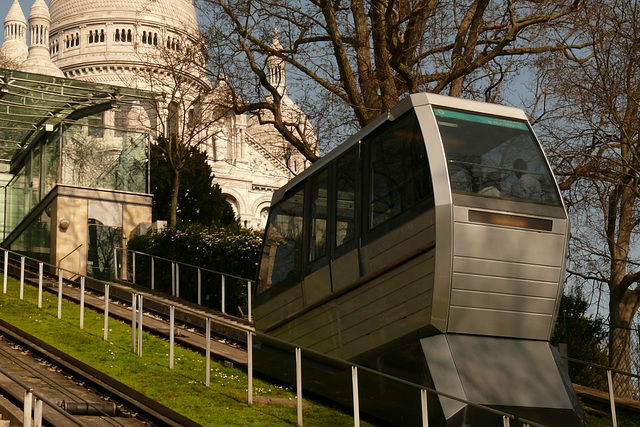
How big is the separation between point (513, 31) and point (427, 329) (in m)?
9.78

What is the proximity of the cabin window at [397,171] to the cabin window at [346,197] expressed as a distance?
0.33m

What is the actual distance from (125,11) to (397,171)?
11992 centimetres

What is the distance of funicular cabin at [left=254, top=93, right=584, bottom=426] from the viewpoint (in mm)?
9898

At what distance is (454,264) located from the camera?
9.84 meters

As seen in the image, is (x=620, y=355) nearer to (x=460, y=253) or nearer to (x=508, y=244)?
(x=508, y=244)

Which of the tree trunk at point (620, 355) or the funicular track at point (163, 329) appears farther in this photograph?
the tree trunk at point (620, 355)

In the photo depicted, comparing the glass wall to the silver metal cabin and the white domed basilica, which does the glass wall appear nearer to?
the silver metal cabin

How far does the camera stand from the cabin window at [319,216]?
40.4ft

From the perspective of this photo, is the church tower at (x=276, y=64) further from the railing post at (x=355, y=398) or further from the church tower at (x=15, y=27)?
the church tower at (x=15, y=27)

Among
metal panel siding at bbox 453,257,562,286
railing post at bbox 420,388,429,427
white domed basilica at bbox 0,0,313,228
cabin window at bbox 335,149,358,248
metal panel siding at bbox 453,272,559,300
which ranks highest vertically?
white domed basilica at bbox 0,0,313,228

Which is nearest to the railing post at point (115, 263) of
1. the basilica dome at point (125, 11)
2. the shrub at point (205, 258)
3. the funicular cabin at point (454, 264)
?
the shrub at point (205, 258)

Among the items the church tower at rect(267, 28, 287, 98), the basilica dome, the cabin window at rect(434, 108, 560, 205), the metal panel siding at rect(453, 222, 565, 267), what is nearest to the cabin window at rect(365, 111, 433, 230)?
the cabin window at rect(434, 108, 560, 205)

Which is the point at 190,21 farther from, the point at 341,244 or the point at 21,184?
the point at 341,244

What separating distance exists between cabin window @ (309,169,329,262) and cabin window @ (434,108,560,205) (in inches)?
95.8
